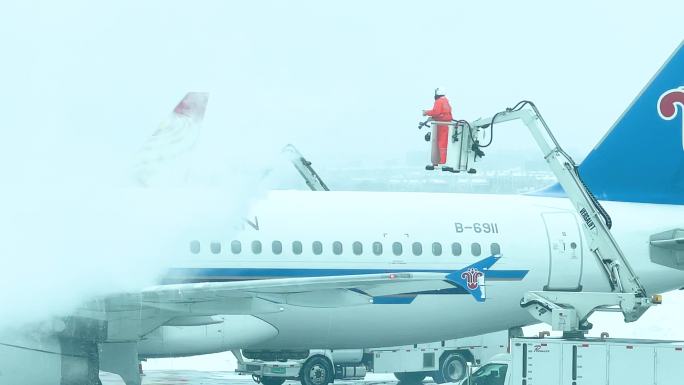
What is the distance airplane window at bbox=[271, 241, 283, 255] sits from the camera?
26.4 meters

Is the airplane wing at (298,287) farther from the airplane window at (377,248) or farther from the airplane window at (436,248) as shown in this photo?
the airplane window at (436,248)

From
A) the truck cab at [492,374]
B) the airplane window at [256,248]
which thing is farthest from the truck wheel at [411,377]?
the truck cab at [492,374]

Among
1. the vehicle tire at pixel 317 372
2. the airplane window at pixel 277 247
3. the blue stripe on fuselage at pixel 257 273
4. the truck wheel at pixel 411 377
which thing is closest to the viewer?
the blue stripe on fuselage at pixel 257 273

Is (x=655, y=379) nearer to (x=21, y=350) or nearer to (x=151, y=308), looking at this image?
(x=151, y=308)

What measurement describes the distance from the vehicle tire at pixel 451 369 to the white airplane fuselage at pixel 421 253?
13.4 feet

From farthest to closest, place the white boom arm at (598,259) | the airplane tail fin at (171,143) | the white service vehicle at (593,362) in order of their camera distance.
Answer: the white boom arm at (598,259)
the white service vehicle at (593,362)
the airplane tail fin at (171,143)

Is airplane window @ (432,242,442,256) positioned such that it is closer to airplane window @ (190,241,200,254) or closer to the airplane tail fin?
airplane window @ (190,241,200,254)

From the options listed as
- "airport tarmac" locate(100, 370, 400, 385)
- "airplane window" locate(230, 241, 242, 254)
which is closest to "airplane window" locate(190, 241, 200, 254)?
"airplane window" locate(230, 241, 242, 254)

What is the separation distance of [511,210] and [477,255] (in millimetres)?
1500

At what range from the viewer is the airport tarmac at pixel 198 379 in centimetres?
3167

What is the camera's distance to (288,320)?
26406 mm

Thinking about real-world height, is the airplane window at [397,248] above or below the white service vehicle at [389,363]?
above

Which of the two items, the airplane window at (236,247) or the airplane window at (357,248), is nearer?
the airplane window at (236,247)

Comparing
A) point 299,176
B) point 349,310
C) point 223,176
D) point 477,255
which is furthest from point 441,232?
point 223,176
